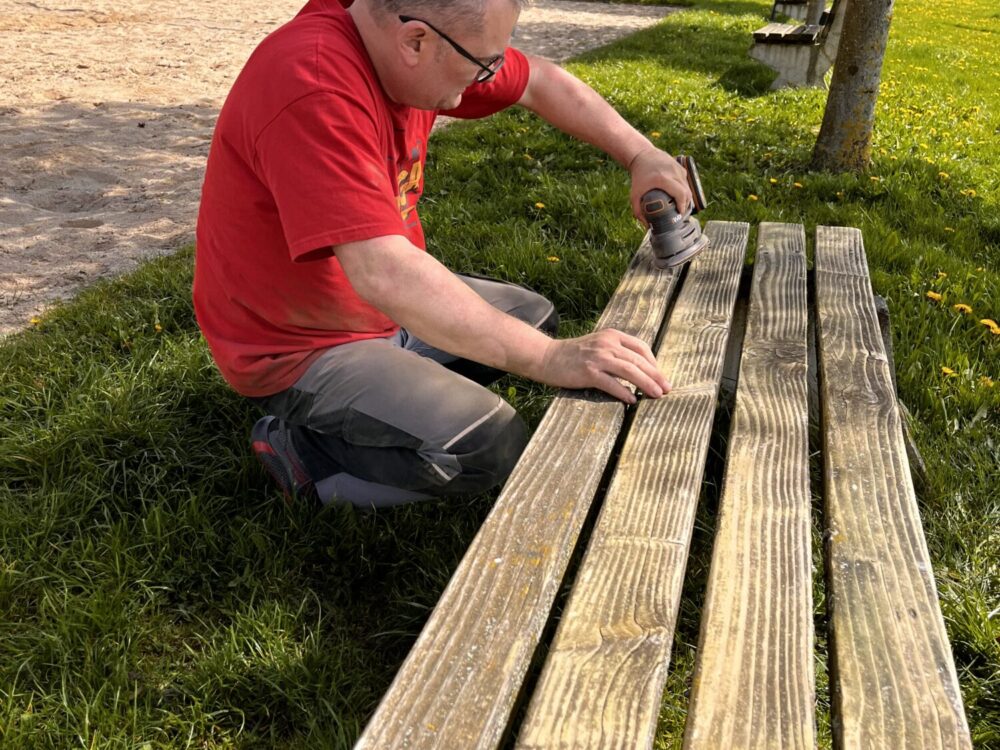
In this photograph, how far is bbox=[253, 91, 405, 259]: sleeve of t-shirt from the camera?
→ 5.83 feet

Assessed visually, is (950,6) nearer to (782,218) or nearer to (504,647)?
(782,218)

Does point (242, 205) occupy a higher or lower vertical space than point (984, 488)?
higher

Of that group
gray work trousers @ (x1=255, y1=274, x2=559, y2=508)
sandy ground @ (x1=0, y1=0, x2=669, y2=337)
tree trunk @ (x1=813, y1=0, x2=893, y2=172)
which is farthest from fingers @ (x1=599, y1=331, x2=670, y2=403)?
tree trunk @ (x1=813, y1=0, x2=893, y2=172)

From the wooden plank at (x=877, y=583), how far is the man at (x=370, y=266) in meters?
0.42

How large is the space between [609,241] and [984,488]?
6.59 ft

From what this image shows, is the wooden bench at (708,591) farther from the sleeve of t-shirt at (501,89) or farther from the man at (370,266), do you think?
the sleeve of t-shirt at (501,89)

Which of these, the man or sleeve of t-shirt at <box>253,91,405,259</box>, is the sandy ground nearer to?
A: the man

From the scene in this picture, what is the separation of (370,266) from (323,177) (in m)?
0.20

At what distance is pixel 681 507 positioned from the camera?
1.51 metres

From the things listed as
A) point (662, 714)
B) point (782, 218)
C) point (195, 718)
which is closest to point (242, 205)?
point (195, 718)

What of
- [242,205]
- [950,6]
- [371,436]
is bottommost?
[950,6]

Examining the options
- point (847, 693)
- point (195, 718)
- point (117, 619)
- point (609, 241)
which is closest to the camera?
point (847, 693)

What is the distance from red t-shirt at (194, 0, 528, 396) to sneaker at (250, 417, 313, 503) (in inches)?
7.2

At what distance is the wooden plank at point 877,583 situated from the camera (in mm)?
1144
